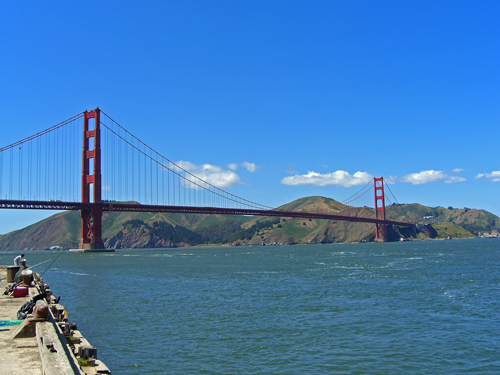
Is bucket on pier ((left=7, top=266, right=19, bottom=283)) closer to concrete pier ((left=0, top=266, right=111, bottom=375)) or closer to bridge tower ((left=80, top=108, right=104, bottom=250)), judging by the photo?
concrete pier ((left=0, top=266, right=111, bottom=375))

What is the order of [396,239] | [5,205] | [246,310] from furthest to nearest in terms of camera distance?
1. [396,239]
2. [5,205]
3. [246,310]

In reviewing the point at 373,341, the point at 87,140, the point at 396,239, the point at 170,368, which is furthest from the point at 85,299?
the point at 396,239

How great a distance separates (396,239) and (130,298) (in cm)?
14812

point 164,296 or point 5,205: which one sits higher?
point 5,205

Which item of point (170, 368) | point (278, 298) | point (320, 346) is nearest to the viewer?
point (170, 368)

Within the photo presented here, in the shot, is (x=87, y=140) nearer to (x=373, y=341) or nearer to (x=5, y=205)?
(x=5, y=205)

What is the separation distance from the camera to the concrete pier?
24.5ft

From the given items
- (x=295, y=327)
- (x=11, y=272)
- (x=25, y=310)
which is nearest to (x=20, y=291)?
(x=11, y=272)

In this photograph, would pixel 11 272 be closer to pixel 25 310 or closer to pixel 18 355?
pixel 25 310

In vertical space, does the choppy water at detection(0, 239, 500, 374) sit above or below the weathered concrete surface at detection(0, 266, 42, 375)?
below

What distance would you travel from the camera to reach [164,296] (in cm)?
2516

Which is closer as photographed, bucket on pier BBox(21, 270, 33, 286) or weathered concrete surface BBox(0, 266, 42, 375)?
weathered concrete surface BBox(0, 266, 42, 375)

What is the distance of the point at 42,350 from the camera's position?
799 centimetres

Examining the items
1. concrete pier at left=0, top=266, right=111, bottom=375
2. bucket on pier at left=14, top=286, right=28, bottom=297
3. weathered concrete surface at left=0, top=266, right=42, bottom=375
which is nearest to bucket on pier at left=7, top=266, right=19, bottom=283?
bucket on pier at left=14, top=286, right=28, bottom=297
